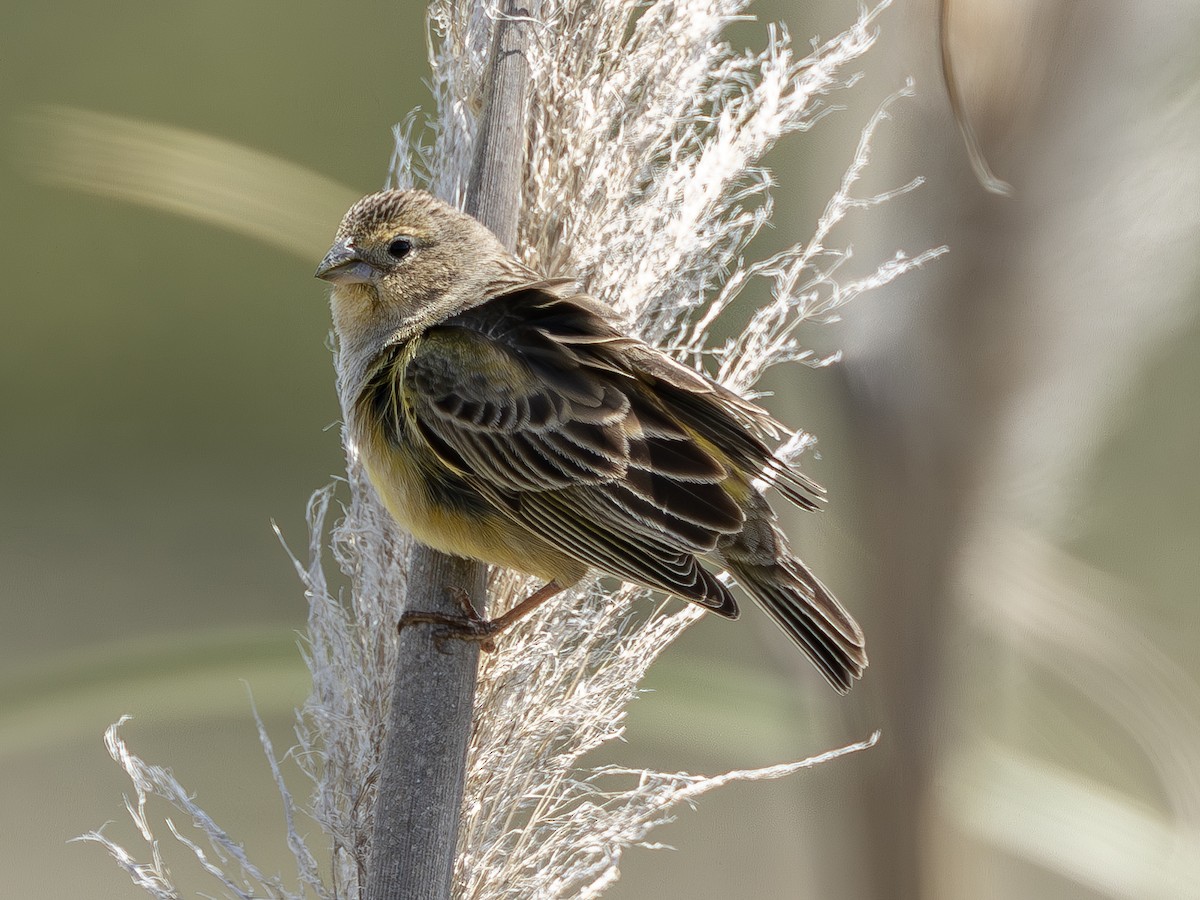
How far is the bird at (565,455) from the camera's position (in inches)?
54.6

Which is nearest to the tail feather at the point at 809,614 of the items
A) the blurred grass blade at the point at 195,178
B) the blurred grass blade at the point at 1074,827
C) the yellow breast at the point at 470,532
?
the yellow breast at the point at 470,532

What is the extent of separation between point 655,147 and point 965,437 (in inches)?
22.5

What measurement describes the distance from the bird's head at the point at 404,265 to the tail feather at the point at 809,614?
0.52 meters

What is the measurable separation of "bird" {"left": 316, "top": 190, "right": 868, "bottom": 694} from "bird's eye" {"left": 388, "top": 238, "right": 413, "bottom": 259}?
0.03m

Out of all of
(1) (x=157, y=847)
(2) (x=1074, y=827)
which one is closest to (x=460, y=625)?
(1) (x=157, y=847)

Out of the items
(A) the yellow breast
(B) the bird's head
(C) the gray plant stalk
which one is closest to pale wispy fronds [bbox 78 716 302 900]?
(C) the gray plant stalk

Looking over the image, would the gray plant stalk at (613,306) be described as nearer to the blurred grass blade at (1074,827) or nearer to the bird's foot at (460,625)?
the bird's foot at (460,625)

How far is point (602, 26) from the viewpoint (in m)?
1.55

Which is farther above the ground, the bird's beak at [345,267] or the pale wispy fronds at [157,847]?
the bird's beak at [345,267]

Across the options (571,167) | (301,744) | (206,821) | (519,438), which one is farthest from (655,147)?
(206,821)

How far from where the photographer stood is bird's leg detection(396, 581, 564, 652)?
4.31ft

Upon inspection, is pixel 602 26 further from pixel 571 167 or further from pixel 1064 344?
pixel 1064 344

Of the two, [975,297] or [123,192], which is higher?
[123,192]

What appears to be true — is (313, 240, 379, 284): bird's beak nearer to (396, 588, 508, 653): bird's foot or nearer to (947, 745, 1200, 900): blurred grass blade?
(396, 588, 508, 653): bird's foot
